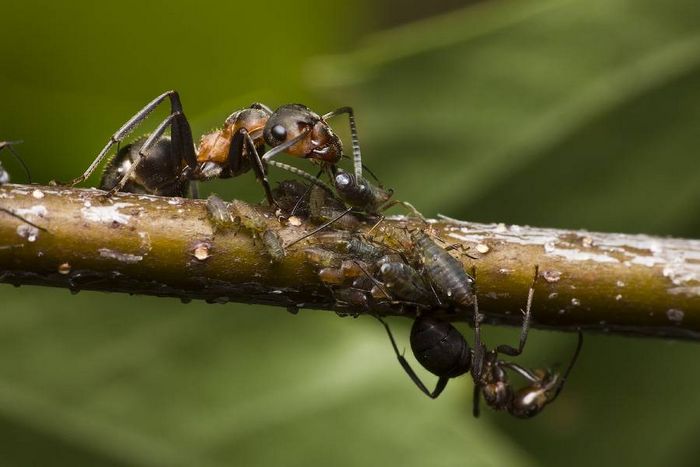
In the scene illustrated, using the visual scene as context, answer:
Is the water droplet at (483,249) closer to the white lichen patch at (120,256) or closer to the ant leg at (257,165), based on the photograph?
the ant leg at (257,165)

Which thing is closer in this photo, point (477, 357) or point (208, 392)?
point (477, 357)

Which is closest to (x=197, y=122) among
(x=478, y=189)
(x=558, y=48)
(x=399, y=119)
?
(x=399, y=119)

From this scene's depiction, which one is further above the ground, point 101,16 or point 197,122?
point 101,16

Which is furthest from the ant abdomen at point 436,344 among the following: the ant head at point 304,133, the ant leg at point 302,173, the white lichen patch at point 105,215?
the white lichen patch at point 105,215

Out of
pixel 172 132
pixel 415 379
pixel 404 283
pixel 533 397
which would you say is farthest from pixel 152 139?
pixel 533 397

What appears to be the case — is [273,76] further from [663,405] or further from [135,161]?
[663,405]

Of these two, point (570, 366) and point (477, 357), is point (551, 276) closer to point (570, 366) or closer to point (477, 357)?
point (477, 357)

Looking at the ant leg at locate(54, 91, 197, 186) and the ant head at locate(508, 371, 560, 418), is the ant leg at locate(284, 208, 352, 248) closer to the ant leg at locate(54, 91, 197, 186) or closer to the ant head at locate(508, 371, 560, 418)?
the ant leg at locate(54, 91, 197, 186)
